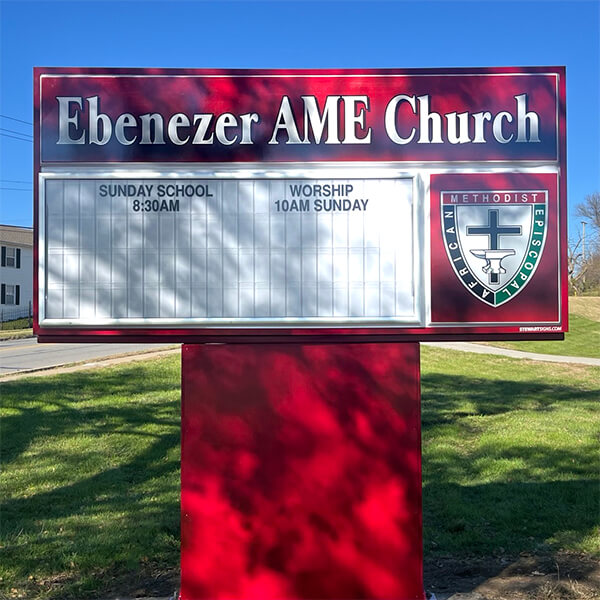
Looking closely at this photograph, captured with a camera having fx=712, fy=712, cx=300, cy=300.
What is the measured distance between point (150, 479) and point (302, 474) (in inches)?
143

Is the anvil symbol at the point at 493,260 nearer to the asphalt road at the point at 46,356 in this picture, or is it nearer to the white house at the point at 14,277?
the asphalt road at the point at 46,356

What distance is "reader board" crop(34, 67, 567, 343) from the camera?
14.1ft

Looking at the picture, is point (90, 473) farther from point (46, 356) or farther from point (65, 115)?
point (46, 356)

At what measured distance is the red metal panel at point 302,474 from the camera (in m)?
4.24

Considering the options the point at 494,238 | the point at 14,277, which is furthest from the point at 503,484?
the point at 14,277

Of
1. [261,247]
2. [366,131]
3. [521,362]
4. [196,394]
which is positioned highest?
[366,131]

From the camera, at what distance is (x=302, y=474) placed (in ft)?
13.9

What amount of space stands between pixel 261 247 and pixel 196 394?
97 centimetres

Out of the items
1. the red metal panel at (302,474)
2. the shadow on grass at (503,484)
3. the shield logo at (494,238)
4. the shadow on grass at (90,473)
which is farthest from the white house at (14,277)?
the shield logo at (494,238)

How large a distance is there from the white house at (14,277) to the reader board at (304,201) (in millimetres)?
43866

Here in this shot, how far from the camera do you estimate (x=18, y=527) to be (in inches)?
231

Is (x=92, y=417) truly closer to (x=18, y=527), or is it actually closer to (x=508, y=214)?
(x=18, y=527)

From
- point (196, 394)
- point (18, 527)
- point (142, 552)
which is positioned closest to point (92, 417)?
point (18, 527)

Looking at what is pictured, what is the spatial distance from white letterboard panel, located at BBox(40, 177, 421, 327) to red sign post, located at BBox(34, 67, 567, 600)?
0.01m
